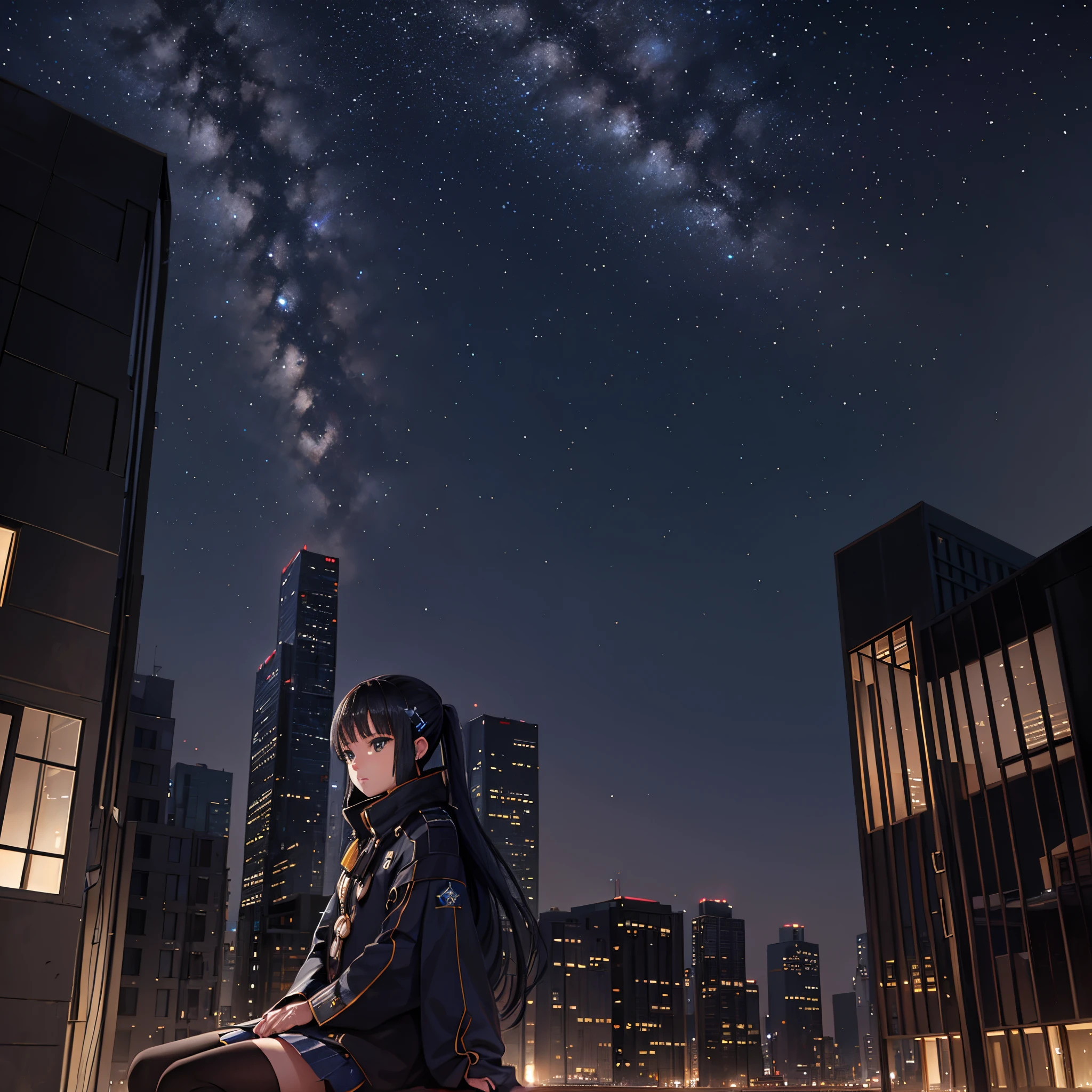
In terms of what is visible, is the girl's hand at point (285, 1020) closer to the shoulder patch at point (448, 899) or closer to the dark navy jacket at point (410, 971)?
the dark navy jacket at point (410, 971)

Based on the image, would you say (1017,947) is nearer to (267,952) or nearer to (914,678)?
(914,678)

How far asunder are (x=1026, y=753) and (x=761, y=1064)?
132m

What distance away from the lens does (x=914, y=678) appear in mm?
18562

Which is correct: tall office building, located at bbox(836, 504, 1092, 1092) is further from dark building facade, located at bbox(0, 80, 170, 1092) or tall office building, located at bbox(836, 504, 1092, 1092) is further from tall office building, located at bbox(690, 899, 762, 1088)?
tall office building, located at bbox(690, 899, 762, 1088)

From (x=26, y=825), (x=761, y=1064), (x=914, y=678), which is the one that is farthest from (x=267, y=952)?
(x=26, y=825)

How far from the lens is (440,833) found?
267 cm

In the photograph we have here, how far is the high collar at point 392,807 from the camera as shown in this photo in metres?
2.78

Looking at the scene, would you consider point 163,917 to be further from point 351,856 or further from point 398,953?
point 398,953

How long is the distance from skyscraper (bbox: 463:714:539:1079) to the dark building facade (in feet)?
527

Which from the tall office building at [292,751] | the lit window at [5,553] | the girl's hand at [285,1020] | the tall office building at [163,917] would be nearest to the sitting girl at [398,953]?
the girl's hand at [285,1020]

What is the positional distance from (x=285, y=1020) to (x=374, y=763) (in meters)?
0.76

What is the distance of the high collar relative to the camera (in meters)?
2.78

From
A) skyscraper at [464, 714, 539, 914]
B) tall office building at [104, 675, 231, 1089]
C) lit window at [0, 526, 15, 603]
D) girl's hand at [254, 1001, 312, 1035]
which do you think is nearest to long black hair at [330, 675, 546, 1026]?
girl's hand at [254, 1001, 312, 1035]

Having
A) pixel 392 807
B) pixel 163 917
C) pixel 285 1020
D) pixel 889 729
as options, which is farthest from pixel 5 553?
pixel 163 917
